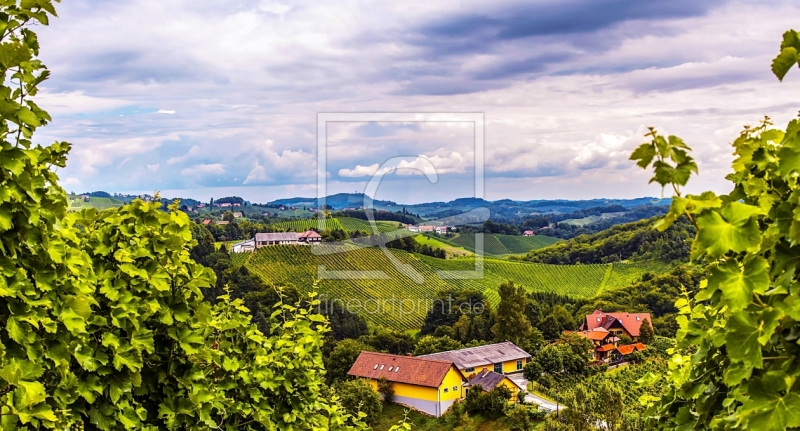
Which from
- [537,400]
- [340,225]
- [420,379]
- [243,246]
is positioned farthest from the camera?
[340,225]

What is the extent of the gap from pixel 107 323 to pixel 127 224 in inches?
22.2

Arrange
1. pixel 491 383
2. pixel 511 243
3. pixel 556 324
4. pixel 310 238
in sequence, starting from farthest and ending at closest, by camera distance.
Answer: pixel 511 243, pixel 310 238, pixel 556 324, pixel 491 383

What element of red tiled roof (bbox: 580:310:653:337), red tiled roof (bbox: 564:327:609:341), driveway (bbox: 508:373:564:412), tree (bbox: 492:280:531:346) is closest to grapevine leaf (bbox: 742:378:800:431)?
driveway (bbox: 508:373:564:412)

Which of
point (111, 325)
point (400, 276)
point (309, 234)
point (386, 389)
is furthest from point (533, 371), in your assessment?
point (111, 325)

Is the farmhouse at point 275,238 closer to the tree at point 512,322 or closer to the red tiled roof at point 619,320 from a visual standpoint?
the tree at point 512,322

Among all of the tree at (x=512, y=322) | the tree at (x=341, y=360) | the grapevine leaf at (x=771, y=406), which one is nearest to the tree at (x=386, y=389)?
the tree at (x=341, y=360)

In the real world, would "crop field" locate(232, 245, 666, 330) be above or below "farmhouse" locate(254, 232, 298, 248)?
below

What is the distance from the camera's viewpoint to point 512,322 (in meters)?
46.6

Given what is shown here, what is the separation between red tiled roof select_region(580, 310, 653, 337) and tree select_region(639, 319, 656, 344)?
553 millimetres

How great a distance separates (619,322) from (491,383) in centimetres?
1384

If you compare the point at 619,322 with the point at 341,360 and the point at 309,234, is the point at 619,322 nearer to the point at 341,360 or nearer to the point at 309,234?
the point at 341,360

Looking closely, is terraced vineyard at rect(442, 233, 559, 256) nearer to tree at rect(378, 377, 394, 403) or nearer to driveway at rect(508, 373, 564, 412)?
driveway at rect(508, 373, 564, 412)

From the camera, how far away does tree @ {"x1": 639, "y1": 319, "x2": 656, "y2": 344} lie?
143 feet

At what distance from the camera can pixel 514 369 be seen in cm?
4231
